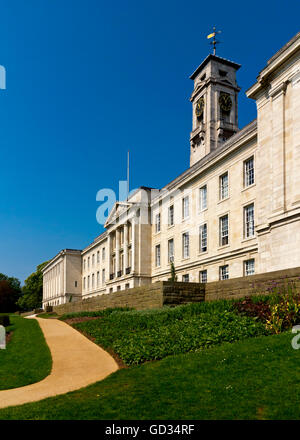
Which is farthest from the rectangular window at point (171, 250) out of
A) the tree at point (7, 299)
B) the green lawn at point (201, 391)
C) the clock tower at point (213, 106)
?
the tree at point (7, 299)

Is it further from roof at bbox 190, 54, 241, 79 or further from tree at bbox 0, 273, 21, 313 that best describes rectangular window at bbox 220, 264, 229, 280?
tree at bbox 0, 273, 21, 313

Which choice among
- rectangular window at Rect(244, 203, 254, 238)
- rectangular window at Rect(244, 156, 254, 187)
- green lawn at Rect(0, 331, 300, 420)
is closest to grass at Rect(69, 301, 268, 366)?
green lawn at Rect(0, 331, 300, 420)

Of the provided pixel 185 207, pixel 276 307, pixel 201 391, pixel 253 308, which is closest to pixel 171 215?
pixel 185 207

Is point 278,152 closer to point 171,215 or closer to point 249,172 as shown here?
point 249,172

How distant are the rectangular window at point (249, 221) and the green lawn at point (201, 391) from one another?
19826 millimetres

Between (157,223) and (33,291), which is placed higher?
(157,223)

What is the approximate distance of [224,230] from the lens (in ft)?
111

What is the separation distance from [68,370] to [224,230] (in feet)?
75.5

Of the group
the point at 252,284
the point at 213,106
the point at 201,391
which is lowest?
the point at 201,391

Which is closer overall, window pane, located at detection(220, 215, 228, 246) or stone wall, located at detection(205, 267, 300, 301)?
stone wall, located at detection(205, 267, 300, 301)

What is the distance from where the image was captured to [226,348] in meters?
11.5

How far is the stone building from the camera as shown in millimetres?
23406

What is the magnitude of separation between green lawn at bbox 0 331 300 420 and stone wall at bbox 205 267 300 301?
5.42m
